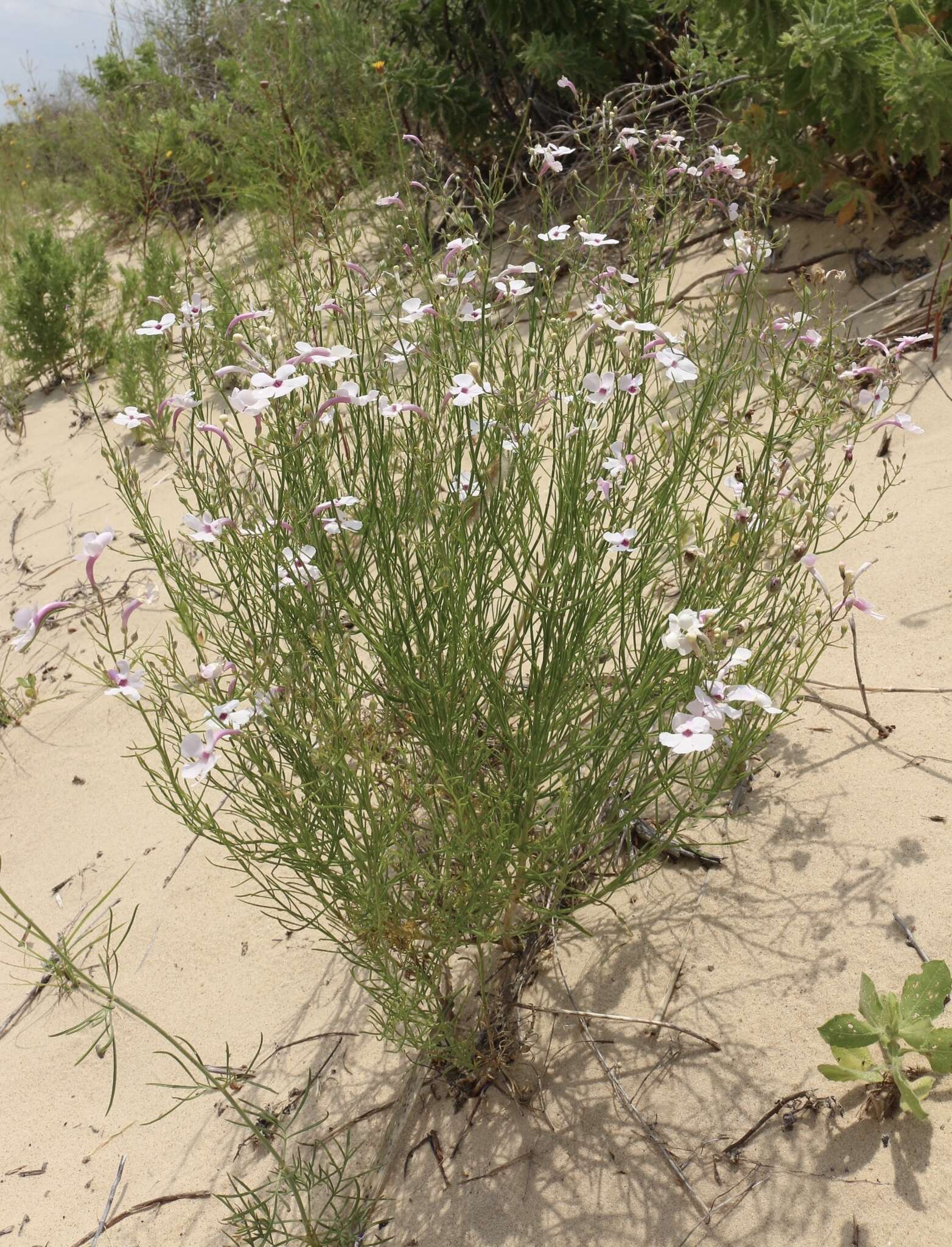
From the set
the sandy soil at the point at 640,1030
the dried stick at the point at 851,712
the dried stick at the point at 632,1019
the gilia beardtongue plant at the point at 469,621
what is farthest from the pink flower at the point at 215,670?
the dried stick at the point at 851,712

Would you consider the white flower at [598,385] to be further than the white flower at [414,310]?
No

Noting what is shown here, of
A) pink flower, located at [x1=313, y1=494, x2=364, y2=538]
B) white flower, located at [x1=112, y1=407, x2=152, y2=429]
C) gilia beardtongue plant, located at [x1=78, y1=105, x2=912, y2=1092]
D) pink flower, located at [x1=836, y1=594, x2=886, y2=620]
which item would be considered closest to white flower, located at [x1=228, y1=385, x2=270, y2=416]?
gilia beardtongue plant, located at [x1=78, y1=105, x2=912, y2=1092]

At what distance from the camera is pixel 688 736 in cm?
130

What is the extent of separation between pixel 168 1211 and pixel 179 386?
4.44 meters

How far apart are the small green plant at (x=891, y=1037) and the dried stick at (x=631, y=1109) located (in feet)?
0.92

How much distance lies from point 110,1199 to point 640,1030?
3.46 ft

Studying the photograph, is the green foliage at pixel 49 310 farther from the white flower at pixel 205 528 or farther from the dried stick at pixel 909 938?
the dried stick at pixel 909 938

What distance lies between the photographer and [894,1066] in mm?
1511

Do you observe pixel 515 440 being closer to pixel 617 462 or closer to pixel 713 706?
pixel 617 462

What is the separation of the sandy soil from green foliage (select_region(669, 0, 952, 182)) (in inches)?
48.2

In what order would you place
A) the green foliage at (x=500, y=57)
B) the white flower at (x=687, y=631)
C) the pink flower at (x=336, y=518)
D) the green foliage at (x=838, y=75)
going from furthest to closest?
1. the green foliage at (x=500, y=57)
2. the green foliage at (x=838, y=75)
3. the pink flower at (x=336, y=518)
4. the white flower at (x=687, y=631)

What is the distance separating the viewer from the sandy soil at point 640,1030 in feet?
5.11

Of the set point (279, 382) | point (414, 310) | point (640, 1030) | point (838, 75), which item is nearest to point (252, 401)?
point (279, 382)

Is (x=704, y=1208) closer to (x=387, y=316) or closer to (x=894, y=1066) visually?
(x=894, y=1066)
